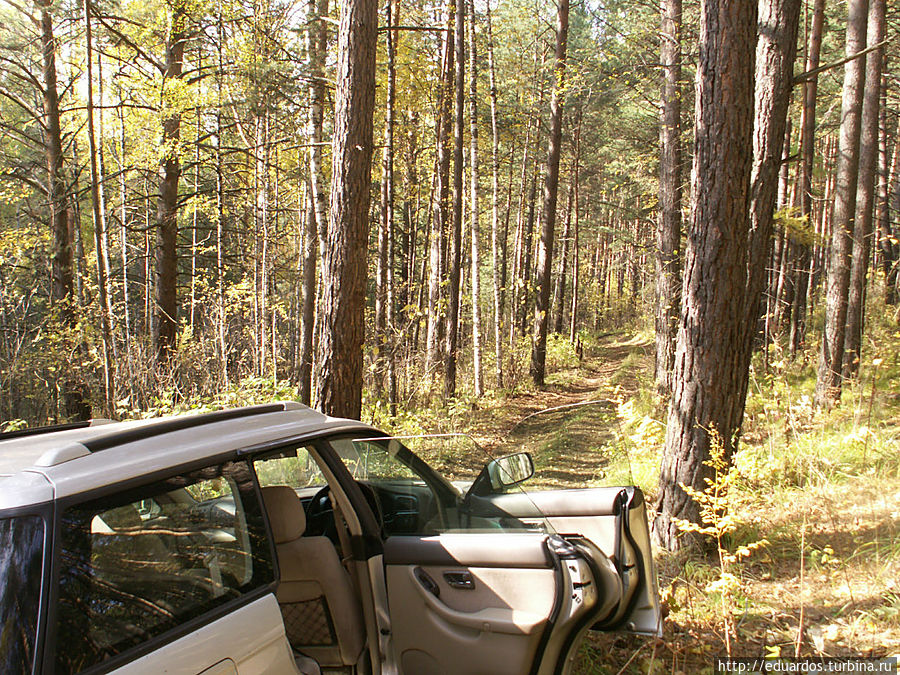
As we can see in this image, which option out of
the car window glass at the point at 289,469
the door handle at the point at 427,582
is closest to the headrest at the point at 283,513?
the car window glass at the point at 289,469

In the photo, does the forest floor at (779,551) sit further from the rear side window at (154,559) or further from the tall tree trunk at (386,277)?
the tall tree trunk at (386,277)

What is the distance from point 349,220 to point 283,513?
4.73 metres

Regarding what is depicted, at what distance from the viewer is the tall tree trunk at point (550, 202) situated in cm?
1611

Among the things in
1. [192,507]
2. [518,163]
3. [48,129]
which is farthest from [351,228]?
[518,163]

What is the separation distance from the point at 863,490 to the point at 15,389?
15189mm

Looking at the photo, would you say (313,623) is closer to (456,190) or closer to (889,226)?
(456,190)

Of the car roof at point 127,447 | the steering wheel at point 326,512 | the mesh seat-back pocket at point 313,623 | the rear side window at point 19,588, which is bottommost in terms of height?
the mesh seat-back pocket at point 313,623

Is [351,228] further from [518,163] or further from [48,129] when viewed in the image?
[518,163]

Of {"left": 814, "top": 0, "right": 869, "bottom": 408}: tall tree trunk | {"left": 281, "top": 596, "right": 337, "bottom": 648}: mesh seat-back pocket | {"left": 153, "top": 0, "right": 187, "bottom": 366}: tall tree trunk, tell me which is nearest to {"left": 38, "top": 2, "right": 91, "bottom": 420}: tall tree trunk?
{"left": 153, "top": 0, "right": 187, "bottom": 366}: tall tree trunk

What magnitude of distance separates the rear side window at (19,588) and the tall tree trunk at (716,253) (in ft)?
15.5

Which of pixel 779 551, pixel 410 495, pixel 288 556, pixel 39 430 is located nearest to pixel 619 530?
pixel 410 495

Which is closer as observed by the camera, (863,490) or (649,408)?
(863,490)

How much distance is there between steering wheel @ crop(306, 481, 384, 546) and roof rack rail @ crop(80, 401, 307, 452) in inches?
23.5

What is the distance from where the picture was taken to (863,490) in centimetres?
591
